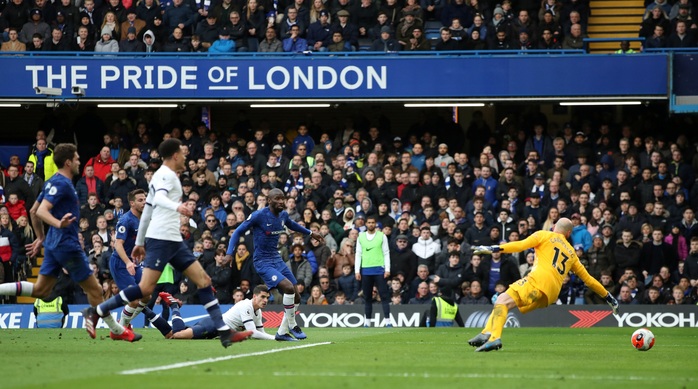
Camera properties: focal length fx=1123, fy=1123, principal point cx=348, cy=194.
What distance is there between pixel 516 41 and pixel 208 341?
1520 centimetres

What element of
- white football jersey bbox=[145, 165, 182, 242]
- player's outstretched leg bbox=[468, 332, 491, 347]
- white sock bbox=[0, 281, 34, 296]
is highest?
white football jersey bbox=[145, 165, 182, 242]

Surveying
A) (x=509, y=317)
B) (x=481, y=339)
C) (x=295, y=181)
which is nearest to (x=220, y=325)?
(x=481, y=339)

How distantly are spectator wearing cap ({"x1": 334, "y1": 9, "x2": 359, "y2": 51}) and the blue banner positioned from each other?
0.81m

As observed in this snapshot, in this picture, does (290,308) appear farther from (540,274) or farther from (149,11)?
(149,11)

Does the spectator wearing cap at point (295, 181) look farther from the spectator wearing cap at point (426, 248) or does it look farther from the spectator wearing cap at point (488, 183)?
the spectator wearing cap at point (488, 183)

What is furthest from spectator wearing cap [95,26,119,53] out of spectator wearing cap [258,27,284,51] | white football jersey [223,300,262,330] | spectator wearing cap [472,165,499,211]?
white football jersey [223,300,262,330]

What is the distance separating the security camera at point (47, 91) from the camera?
25969 mm

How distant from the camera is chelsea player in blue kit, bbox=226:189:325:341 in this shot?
54.2 ft

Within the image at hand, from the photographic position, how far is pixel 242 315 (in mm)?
16328

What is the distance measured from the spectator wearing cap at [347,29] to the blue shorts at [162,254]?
16.8m

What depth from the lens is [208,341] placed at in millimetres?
15391

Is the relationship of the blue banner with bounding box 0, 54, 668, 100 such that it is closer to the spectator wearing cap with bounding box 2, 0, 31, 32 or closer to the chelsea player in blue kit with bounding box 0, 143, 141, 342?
the spectator wearing cap with bounding box 2, 0, 31, 32

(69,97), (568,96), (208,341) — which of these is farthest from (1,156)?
(208,341)

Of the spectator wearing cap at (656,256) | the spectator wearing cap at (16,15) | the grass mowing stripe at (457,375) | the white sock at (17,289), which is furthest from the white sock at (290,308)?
the spectator wearing cap at (16,15)
